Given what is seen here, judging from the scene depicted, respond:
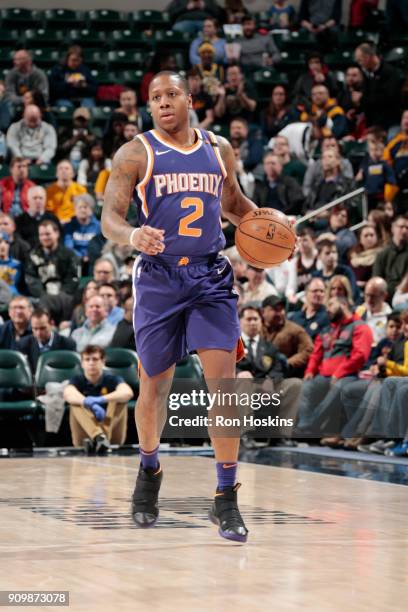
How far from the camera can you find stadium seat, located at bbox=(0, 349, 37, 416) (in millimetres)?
10258

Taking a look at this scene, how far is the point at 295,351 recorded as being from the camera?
36.3 feet

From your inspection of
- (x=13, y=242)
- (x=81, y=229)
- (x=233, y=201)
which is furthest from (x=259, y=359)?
(x=233, y=201)

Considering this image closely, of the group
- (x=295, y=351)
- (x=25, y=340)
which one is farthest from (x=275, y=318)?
(x=25, y=340)

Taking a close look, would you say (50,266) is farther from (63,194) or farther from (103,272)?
(63,194)

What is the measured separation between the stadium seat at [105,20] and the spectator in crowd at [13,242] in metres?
6.72

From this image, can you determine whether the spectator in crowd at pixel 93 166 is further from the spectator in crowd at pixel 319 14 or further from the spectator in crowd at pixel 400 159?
the spectator in crowd at pixel 319 14

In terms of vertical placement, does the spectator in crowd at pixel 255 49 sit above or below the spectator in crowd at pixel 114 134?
above

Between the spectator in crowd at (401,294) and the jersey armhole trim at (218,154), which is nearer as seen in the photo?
the jersey armhole trim at (218,154)

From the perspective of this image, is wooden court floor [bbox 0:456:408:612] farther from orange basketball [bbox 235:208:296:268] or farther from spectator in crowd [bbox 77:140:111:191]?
spectator in crowd [bbox 77:140:111:191]

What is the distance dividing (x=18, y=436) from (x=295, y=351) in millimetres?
2683

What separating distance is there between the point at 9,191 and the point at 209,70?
4.01 meters

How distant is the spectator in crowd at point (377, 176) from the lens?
13641 mm

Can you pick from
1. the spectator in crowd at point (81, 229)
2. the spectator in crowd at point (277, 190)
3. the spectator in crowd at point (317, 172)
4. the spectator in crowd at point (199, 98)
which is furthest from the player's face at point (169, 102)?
the spectator in crowd at point (199, 98)

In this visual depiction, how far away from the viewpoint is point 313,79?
16.0 m
